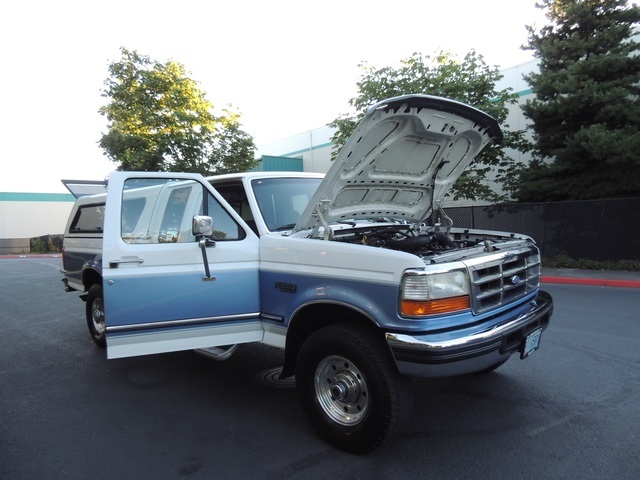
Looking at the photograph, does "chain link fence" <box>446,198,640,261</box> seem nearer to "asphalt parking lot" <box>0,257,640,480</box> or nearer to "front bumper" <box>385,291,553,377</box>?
"asphalt parking lot" <box>0,257,640,480</box>

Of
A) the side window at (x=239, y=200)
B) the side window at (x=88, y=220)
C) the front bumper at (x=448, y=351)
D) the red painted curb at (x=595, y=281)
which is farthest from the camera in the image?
the red painted curb at (x=595, y=281)

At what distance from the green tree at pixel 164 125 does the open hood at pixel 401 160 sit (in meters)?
13.2

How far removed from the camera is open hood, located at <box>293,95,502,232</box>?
3258 mm

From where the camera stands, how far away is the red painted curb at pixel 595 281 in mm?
9344

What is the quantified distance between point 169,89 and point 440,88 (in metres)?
10.4

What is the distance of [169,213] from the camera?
3986mm

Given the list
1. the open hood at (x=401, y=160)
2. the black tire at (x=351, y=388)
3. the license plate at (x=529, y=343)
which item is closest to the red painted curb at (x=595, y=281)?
the open hood at (x=401, y=160)

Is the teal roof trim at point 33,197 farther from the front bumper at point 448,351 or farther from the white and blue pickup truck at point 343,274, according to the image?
the front bumper at point 448,351

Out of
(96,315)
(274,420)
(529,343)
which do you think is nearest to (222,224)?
(274,420)

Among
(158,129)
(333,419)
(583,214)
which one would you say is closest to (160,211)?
(333,419)

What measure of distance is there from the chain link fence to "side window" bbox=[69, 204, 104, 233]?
11.5 meters

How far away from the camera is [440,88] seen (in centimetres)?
1262

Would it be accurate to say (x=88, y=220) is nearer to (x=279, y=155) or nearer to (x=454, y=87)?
(x=454, y=87)

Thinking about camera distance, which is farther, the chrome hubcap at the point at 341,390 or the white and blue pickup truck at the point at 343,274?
the chrome hubcap at the point at 341,390
